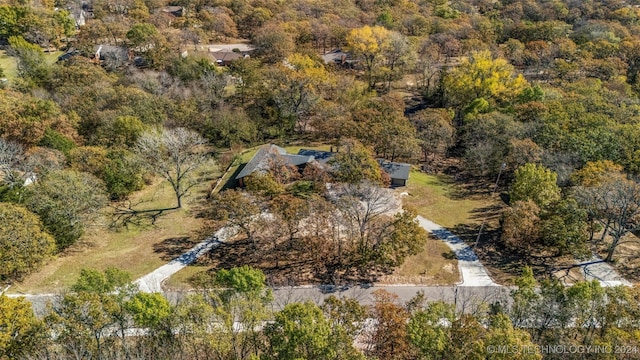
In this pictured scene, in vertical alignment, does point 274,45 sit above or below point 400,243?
above

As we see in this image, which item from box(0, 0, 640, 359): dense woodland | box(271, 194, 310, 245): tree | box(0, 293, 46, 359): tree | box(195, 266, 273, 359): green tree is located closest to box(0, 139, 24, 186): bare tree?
box(0, 0, 640, 359): dense woodland

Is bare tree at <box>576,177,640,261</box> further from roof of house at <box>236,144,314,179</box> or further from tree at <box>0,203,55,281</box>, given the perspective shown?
tree at <box>0,203,55,281</box>

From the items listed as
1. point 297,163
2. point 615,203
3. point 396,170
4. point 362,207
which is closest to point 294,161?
point 297,163

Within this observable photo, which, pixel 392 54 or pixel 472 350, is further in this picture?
pixel 392 54

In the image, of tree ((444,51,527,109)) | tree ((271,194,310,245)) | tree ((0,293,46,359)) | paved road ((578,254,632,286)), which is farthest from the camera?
tree ((444,51,527,109))

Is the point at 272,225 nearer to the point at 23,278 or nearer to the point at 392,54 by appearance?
the point at 23,278

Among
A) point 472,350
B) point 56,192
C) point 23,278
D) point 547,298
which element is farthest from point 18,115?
point 547,298

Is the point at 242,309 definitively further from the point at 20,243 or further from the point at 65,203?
the point at 65,203
